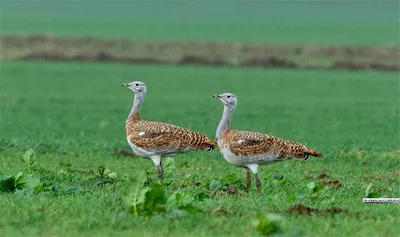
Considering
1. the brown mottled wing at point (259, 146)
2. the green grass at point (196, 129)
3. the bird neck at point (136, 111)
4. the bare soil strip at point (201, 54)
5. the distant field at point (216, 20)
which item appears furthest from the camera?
the distant field at point (216, 20)

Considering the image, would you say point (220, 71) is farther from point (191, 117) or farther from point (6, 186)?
point (6, 186)

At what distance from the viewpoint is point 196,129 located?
74.9ft

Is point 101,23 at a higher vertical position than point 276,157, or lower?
lower

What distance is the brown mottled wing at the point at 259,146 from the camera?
12.6 m

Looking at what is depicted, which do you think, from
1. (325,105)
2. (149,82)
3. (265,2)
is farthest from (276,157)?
(265,2)

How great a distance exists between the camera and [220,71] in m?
43.7

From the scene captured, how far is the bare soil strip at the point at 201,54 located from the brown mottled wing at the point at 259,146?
32.9 metres

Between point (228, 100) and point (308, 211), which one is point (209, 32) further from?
point (308, 211)

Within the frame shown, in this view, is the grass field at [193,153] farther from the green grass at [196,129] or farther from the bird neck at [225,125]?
the bird neck at [225,125]

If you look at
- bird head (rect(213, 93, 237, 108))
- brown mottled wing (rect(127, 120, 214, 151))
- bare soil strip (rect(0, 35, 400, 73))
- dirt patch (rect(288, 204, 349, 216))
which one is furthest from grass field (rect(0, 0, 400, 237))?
bird head (rect(213, 93, 237, 108))

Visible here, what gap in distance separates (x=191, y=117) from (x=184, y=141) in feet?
40.9

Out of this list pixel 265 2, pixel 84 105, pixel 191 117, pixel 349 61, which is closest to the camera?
pixel 191 117

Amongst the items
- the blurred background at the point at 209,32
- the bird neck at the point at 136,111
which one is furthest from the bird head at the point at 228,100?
the blurred background at the point at 209,32

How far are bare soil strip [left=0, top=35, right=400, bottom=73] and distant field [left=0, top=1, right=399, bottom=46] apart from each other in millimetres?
8656
